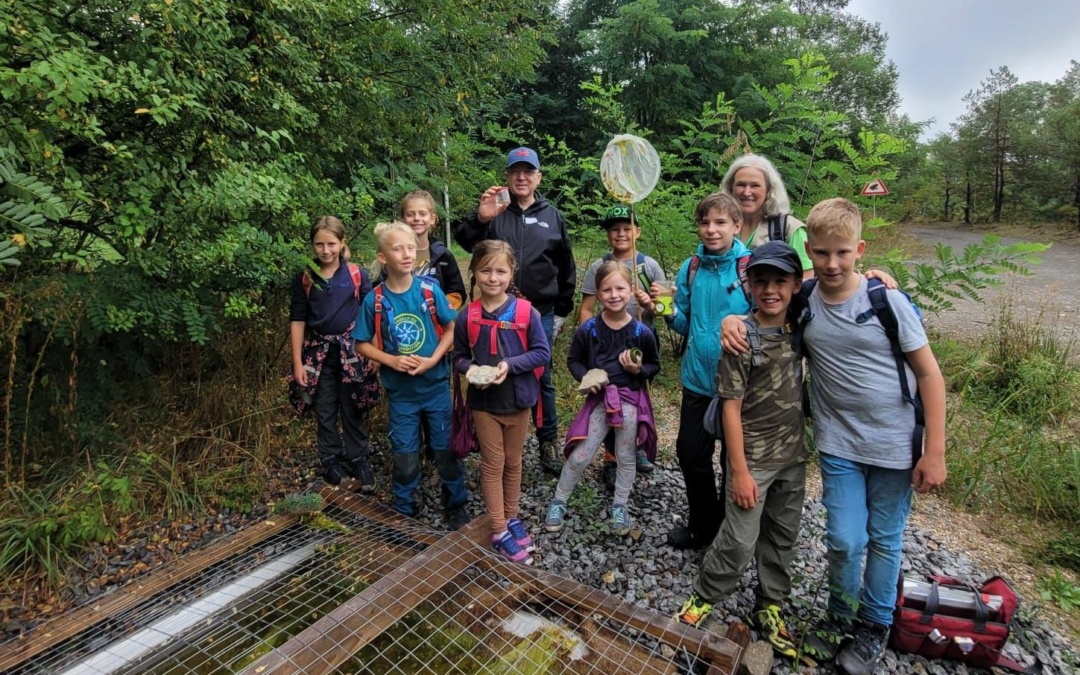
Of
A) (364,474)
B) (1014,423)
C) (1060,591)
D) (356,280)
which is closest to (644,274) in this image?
(356,280)

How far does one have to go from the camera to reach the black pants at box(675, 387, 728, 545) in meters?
2.85

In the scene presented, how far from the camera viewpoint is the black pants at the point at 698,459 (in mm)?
2848

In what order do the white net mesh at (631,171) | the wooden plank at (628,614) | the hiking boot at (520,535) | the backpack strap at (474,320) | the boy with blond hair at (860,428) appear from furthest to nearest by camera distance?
the white net mesh at (631,171) < the hiking boot at (520,535) < the backpack strap at (474,320) < the wooden plank at (628,614) < the boy with blond hair at (860,428)

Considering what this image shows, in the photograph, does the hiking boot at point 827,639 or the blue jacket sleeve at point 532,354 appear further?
the blue jacket sleeve at point 532,354

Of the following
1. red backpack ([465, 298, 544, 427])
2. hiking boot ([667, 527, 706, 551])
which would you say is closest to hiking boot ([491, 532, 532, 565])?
hiking boot ([667, 527, 706, 551])

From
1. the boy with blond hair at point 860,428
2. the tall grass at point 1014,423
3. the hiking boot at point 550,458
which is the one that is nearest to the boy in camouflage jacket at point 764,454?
the boy with blond hair at point 860,428

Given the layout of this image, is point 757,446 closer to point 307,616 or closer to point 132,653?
point 307,616

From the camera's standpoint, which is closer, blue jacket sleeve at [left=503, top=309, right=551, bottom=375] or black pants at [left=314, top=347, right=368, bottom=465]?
blue jacket sleeve at [left=503, top=309, right=551, bottom=375]

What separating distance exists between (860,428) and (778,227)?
3.76 ft

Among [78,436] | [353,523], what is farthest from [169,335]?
[353,523]

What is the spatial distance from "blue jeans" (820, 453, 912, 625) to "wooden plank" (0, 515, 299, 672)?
10.0ft

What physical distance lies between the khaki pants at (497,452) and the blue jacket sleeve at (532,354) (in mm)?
290

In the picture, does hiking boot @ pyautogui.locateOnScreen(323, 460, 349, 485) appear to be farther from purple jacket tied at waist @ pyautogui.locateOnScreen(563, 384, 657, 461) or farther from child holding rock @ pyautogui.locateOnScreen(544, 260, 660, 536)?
purple jacket tied at waist @ pyautogui.locateOnScreen(563, 384, 657, 461)

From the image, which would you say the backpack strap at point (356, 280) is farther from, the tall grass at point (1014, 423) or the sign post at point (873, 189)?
the sign post at point (873, 189)
